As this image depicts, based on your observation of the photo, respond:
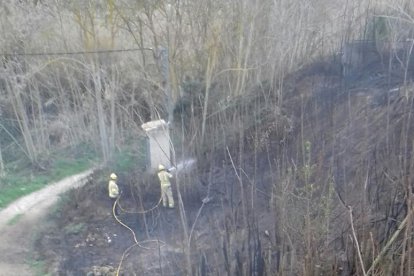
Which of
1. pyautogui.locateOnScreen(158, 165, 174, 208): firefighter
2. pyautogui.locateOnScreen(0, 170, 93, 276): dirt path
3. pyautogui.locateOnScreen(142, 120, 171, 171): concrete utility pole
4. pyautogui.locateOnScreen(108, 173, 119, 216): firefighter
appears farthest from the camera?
pyautogui.locateOnScreen(142, 120, 171, 171): concrete utility pole

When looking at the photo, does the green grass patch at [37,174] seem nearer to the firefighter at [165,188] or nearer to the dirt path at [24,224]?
the dirt path at [24,224]

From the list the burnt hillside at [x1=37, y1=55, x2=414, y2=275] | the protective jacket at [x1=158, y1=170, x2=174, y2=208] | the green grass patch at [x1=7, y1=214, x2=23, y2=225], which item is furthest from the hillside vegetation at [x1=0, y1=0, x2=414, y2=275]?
the green grass patch at [x1=7, y1=214, x2=23, y2=225]

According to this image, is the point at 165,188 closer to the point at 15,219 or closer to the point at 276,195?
the point at 15,219

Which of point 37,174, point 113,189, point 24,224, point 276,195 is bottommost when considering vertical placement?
point 24,224

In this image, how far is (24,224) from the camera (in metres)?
8.25

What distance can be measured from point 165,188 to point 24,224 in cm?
204

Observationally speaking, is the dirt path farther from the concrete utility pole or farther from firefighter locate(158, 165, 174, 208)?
firefighter locate(158, 165, 174, 208)

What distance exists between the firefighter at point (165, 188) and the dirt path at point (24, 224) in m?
1.71

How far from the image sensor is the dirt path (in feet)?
23.6

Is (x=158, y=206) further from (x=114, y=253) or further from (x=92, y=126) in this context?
(x=92, y=126)

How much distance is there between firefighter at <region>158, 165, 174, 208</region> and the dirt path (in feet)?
5.62

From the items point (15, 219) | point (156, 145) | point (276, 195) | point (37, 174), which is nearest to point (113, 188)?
point (156, 145)

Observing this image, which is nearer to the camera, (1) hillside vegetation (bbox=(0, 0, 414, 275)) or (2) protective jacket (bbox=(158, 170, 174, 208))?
(1) hillside vegetation (bbox=(0, 0, 414, 275))

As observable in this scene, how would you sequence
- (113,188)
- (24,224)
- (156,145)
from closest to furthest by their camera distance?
(24,224)
(113,188)
(156,145)
